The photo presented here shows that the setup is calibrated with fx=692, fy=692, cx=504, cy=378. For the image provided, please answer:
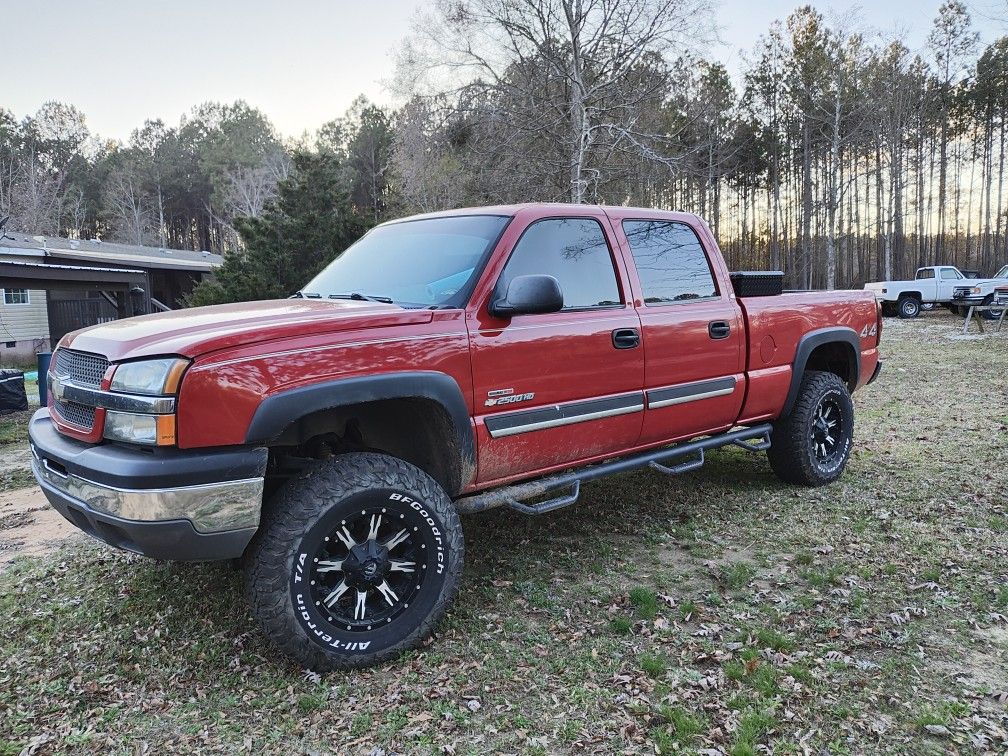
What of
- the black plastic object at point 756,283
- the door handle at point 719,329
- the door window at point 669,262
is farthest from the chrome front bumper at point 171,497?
the black plastic object at point 756,283

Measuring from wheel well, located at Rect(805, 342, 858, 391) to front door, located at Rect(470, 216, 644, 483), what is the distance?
2336mm

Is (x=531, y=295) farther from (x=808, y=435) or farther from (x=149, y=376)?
(x=808, y=435)

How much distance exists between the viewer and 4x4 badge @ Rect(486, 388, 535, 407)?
129 inches

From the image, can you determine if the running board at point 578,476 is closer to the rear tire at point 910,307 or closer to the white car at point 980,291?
the white car at point 980,291

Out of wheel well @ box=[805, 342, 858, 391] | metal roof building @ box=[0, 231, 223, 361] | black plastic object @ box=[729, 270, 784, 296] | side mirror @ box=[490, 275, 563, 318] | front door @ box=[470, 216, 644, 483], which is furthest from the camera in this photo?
metal roof building @ box=[0, 231, 223, 361]

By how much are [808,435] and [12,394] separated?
34.9ft

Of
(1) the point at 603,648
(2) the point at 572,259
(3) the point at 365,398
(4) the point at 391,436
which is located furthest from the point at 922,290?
(3) the point at 365,398

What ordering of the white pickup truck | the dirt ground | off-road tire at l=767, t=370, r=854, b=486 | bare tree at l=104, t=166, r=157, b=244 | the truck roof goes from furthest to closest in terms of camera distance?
bare tree at l=104, t=166, r=157, b=244 → the white pickup truck → off-road tire at l=767, t=370, r=854, b=486 → the dirt ground → the truck roof

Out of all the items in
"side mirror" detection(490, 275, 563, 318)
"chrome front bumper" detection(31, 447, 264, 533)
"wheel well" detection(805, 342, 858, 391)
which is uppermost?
"side mirror" detection(490, 275, 563, 318)

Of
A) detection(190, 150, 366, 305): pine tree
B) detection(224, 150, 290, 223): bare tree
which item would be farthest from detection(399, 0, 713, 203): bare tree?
detection(224, 150, 290, 223): bare tree

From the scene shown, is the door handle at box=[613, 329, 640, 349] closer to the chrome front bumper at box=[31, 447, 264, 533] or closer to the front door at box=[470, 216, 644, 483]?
the front door at box=[470, 216, 644, 483]

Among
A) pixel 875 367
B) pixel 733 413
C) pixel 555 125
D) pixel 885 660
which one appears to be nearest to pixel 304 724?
pixel 885 660

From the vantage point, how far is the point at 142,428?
255 centimetres

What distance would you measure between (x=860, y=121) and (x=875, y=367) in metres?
31.2
